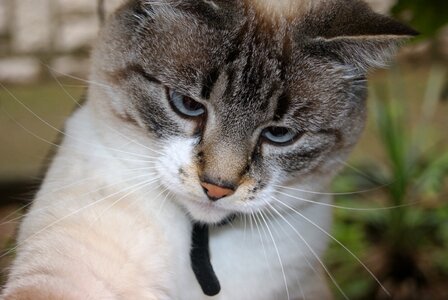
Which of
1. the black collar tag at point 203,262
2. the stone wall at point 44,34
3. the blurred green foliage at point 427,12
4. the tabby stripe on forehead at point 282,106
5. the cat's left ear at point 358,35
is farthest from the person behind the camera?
the stone wall at point 44,34

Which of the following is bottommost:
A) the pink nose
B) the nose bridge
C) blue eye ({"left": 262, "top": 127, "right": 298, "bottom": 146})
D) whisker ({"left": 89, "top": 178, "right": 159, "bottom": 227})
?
whisker ({"left": 89, "top": 178, "right": 159, "bottom": 227})

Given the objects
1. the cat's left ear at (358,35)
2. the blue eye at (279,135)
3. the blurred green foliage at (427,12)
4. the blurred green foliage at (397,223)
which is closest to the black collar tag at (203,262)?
the blue eye at (279,135)

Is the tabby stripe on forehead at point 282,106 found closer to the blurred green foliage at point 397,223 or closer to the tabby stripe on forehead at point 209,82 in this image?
the tabby stripe on forehead at point 209,82

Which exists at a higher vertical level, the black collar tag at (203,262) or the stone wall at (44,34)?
the stone wall at (44,34)

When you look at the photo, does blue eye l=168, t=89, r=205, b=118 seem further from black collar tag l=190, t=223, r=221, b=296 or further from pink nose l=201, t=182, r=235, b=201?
black collar tag l=190, t=223, r=221, b=296

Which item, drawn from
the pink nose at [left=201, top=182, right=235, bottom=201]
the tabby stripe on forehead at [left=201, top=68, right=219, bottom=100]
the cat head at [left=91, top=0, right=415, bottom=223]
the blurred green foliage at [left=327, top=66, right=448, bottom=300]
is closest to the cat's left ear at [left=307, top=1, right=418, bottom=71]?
the cat head at [left=91, top=0, right=415, bottom=223]

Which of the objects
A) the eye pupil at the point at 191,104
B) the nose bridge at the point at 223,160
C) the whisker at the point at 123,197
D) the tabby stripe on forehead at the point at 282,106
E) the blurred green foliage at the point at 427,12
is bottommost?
the whisker at the point at 123,197

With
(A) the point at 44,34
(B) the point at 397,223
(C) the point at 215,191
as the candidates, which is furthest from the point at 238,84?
(A) the point at 44,34
